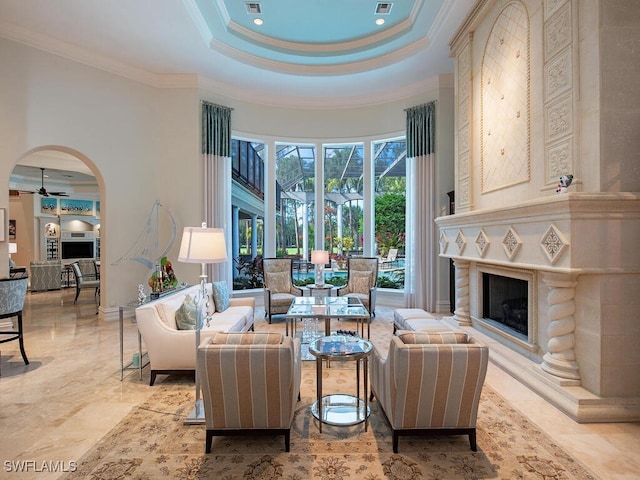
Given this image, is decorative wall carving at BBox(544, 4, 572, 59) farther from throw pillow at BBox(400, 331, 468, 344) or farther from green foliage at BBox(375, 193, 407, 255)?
green foliage at BBox(375, 193, 407, 255)

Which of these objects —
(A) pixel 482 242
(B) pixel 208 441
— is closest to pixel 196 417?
(B) pixel 208 441

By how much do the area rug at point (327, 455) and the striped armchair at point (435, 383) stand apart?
142 mm

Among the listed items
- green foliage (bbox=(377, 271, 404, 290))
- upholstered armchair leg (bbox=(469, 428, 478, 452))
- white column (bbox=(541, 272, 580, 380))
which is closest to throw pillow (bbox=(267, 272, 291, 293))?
green foliage (bbox=(377, 271, 404, 290))

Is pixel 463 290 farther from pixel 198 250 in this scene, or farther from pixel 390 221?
pixel 198 250

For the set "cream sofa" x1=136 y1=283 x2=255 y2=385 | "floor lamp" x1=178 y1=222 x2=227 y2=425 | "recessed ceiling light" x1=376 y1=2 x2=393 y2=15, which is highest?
"recessed ceiling light" x1=376 y1=2 x2=393 y2=15

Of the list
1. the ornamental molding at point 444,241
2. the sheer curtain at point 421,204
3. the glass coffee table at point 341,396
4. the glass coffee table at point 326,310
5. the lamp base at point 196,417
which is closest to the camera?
the glass coffee table at point 341,396

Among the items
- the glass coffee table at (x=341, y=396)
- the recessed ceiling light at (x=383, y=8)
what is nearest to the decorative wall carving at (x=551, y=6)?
the recessed ceiling light at (x=383, y=8)

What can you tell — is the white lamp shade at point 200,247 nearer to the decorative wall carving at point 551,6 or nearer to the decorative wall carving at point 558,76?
the decorative wall carving at point 558,76

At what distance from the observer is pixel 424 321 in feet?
13.7

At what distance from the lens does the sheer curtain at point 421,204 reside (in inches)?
255

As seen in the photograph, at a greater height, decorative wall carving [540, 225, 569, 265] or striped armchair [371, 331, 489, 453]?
decorative wall carving [540, 225, 569, 265]

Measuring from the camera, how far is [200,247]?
2674 millimetres

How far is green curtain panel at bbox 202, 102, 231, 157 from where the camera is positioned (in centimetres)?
650

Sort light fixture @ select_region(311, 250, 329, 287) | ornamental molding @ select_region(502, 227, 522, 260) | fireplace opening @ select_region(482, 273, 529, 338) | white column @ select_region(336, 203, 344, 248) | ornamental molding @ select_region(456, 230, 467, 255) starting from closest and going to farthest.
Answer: ornamental molding @ select_region(502, 227, 522, 260) → fireplace opening @ select_region(482, 273, 529, 338) → ornamental molding @ select_region(456, 230, 467, 255) → light fixture @ select_region(311, 250, 329, 287) → white column @ select_region(336, 203, 344, 248)
